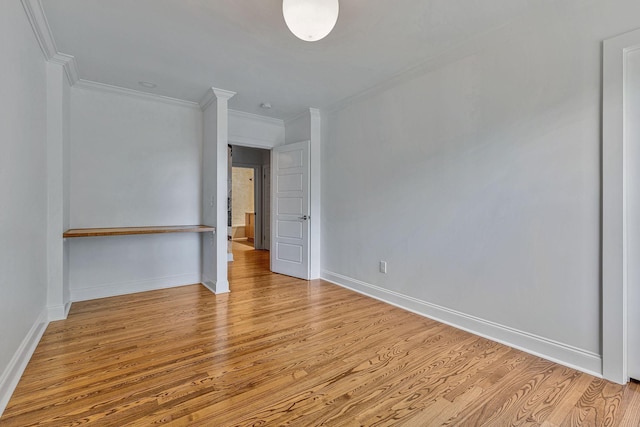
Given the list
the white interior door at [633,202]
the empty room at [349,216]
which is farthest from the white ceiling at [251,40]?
the white interior door at [633,202]

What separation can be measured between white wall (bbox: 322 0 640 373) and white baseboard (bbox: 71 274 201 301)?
2.60 m

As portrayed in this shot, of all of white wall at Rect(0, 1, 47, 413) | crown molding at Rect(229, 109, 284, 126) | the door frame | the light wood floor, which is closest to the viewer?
the light wood floor

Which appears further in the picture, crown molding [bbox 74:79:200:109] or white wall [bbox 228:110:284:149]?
white wall [bbox 228:110:284:149]

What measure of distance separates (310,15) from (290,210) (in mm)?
3051

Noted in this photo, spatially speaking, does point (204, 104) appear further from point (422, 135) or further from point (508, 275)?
point (508, 275)

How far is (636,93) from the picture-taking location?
179 cm

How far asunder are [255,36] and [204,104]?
1.86 m

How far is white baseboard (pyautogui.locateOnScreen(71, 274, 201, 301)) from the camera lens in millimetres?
3451

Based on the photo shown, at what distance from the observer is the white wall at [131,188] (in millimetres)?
3455

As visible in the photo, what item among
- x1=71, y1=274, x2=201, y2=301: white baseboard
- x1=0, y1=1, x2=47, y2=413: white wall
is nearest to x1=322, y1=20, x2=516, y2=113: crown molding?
x1=0, y1=1, x2=47, y2=413: white wall

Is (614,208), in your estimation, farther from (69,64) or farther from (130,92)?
(130,92)

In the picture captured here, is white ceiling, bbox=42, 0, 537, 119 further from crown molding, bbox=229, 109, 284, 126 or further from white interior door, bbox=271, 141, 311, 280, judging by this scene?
white interior door, bbox=271, 141, 311, 280

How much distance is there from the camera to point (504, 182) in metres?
2.35

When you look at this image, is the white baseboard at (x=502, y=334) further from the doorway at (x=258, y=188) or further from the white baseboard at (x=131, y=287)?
the doorway at (x=258, y=188)
